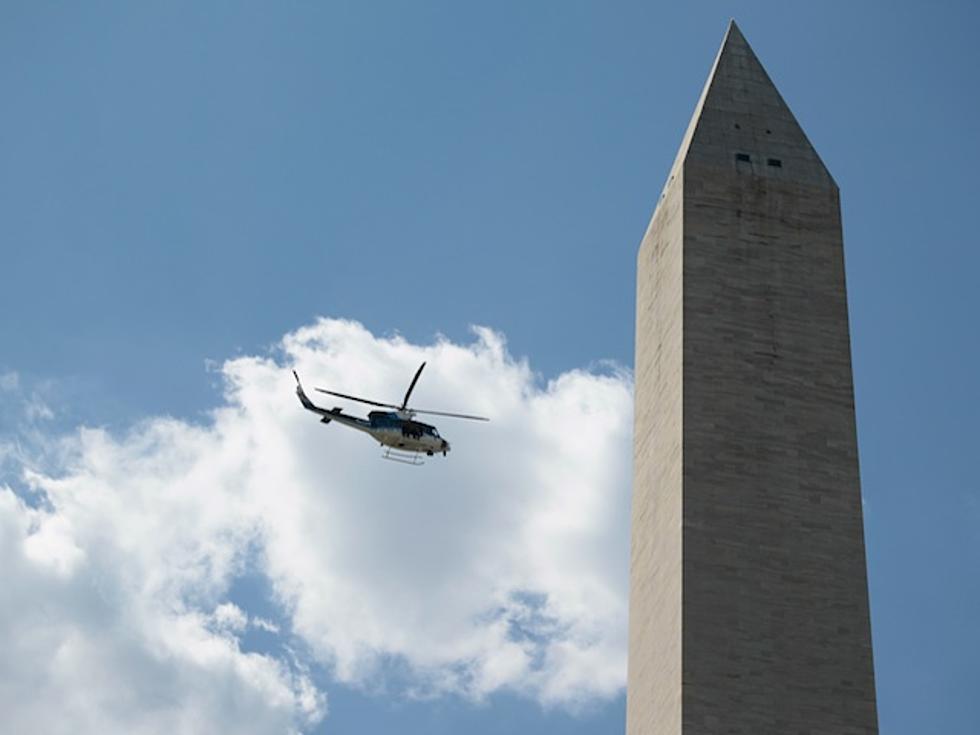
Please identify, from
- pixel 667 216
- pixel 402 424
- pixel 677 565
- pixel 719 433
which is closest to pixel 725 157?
pixel 667 216

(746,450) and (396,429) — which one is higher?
(396,429)

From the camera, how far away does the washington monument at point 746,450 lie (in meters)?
37.0

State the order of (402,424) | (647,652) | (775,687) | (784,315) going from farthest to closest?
1. (402,424)
2. (784,315)
3. (647,652)
4. (775,687)

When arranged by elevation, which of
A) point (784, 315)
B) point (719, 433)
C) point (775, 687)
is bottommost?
point (775, 687)

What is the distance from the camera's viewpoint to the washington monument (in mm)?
36969

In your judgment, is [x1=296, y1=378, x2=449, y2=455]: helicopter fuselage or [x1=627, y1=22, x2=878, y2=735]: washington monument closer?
[x1=627, y1=22, x2=878, y2=735]: washington monument

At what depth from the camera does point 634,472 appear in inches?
1676

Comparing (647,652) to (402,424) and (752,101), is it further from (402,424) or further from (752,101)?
(402,424)

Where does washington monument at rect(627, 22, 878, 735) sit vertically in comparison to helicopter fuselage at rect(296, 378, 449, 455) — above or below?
below

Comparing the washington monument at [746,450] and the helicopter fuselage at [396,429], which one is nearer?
the washington monument at [746,450]

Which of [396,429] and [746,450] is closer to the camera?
[746,450]

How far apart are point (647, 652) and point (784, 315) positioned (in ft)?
27.6

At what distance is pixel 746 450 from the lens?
3947cm

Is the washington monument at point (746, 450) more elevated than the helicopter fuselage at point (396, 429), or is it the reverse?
the helicopter fuselage at point (396, 429)
